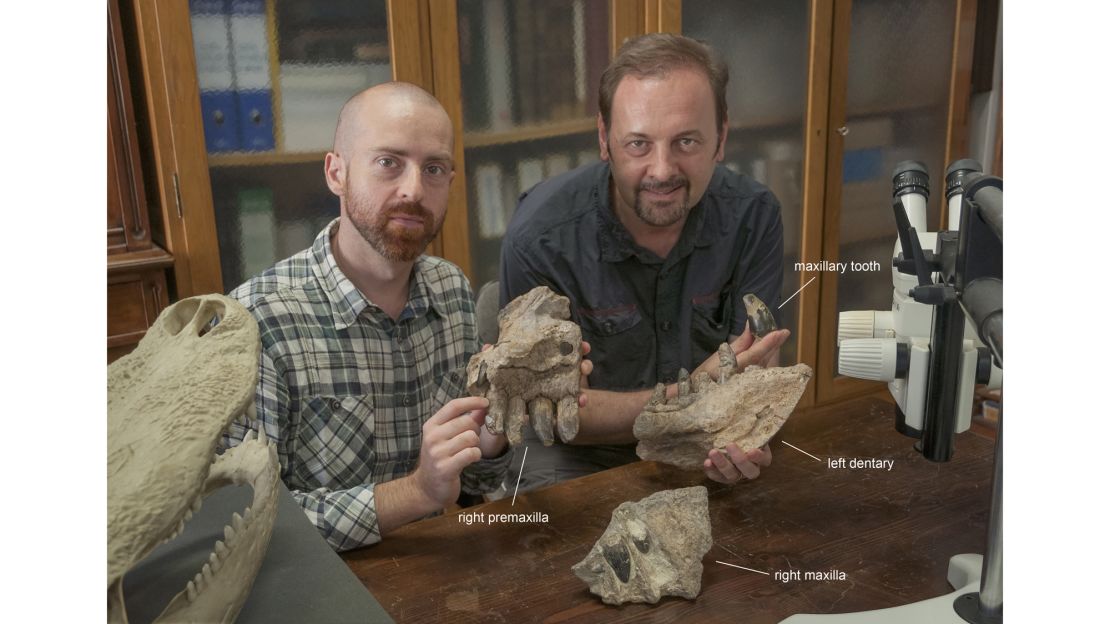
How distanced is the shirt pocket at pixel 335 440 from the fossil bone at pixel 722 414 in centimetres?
46

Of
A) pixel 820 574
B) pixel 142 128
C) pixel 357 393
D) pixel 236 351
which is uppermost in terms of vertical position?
pixel 142 128

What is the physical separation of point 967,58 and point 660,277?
0.79m

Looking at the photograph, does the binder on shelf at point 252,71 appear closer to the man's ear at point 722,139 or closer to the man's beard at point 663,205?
the man's beard at point 663,205

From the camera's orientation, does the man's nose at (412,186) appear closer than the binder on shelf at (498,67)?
Yes

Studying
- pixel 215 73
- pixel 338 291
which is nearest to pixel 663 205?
pixel 338 291

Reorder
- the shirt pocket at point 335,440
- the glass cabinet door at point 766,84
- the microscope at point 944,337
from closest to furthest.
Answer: the microscope at point 944,337 → the shirt pocket at point 335,440 → the glass cabinet door at point 766,84

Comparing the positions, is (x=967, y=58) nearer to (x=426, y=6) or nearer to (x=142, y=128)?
(x=426, y=6)

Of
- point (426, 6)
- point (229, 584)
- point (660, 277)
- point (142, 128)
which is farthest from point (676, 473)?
point (142, 128)

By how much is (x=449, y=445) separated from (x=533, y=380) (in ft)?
0.51

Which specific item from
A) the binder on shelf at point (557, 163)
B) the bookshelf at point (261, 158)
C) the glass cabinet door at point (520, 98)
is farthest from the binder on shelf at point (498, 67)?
the bookshelf at point (261, 158)

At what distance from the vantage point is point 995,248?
930 mm

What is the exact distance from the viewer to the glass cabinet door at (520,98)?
182 centimetres

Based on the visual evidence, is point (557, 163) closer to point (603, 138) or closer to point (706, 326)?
point (603, 138)

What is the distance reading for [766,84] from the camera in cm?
203
